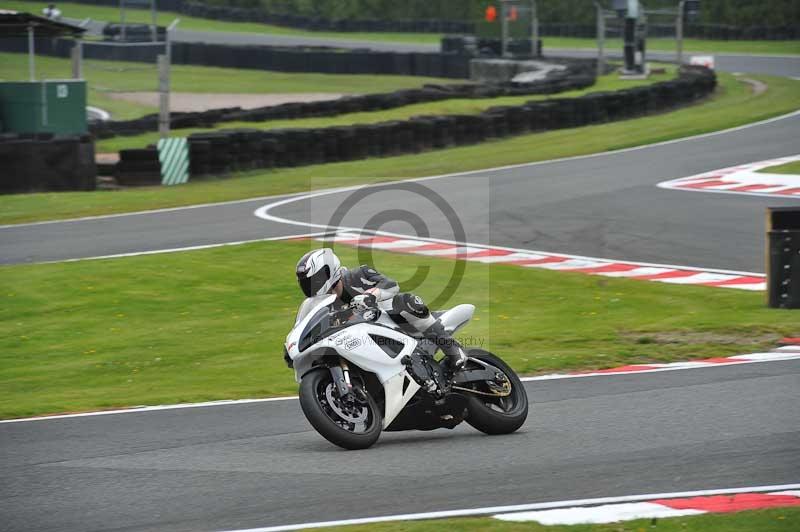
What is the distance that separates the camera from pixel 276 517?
6.54 m

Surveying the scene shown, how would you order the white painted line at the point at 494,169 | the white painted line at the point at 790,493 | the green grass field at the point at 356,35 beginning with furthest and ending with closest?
1. the green grass field at the point at 356,35
2. the white painted line at the point at 494,169
3. the white painted line at the point at 790,493

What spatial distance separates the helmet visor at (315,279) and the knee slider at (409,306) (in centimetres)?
53

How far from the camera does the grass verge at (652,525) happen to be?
614 cm

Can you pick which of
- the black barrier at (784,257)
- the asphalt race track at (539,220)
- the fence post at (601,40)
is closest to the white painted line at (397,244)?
the asphalt race track at (539,220)

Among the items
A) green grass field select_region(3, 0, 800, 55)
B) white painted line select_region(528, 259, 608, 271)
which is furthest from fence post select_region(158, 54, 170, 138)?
green grass field select_region(3, 0, 800, 55)

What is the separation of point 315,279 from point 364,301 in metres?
0.35

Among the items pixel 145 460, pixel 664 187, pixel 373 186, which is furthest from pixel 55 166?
pixel 145 460

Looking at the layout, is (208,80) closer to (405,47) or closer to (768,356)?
(405,47)

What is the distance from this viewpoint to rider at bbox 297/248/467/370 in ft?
26.0

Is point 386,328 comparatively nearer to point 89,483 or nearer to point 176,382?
point 89,483

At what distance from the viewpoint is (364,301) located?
7.91m

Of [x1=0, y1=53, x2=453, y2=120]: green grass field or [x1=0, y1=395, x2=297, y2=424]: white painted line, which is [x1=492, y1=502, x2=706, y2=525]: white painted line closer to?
[x1=0, y1=395, x2=297, y2=424]: white painted line

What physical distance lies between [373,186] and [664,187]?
5.17 m

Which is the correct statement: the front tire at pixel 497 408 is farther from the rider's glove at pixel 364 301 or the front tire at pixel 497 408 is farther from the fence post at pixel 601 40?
the fence post at pixel 601 40
